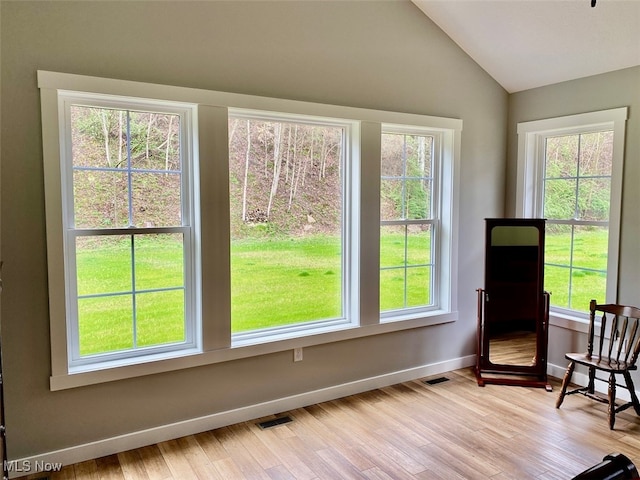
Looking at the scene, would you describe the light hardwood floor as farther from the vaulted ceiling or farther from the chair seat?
the vaulted ceiling

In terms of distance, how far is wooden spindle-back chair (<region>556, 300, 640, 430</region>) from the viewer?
3.09m

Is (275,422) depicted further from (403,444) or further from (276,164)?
(276,164)

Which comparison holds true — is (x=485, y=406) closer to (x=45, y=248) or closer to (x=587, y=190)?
(x=587, y=190)

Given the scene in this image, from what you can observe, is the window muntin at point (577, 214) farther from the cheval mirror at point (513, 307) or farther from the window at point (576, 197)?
the cheval mirror at point (513, 307)

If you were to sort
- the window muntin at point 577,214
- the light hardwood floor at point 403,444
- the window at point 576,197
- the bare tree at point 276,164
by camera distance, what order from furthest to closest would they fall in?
the window muntin at point 577,214
the window at point 576,197
the bare tree at point 276,164
the light hardwood floor at point 403,444

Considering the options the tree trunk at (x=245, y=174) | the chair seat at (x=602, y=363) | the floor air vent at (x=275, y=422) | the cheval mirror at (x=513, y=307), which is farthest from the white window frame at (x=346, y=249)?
the chair seat at (x=602, y=363)

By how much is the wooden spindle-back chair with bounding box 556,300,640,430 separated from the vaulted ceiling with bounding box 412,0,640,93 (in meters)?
1.85

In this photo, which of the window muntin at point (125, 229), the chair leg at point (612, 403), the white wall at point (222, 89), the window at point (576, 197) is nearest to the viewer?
the white wall at point (222, 89)

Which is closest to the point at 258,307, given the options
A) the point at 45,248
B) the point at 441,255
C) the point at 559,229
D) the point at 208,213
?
the point at 208,213

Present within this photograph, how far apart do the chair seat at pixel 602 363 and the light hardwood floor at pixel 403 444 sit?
1.21ft

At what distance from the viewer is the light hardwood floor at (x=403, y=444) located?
2.53 metres

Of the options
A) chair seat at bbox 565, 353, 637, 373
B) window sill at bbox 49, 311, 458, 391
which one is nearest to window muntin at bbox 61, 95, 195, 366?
window sill at bbox 49, 311, 458, 391

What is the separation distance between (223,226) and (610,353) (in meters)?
2.92

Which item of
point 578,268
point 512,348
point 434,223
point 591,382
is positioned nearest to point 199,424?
point 434,223
